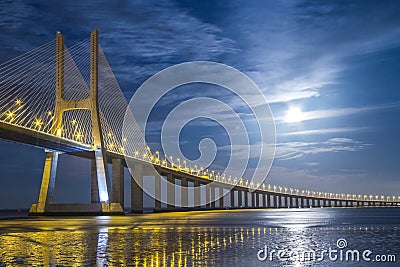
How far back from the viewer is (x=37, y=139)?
49906mm

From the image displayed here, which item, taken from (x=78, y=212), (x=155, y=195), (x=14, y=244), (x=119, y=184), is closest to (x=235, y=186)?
(x=155, y=195)

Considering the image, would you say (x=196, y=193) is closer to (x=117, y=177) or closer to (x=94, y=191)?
(x=117, y=177)

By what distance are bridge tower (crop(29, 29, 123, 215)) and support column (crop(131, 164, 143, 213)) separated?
20515 mm

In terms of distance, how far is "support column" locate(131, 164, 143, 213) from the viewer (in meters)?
80.6

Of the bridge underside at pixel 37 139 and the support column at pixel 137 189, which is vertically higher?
the bridge underside at pixel 37 139

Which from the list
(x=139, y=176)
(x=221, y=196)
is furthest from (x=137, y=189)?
(x=221, y=196)

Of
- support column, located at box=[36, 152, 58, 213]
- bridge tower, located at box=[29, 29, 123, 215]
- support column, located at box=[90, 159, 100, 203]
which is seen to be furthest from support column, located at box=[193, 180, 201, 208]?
support column, located at box=[36, 152, 58, 213]

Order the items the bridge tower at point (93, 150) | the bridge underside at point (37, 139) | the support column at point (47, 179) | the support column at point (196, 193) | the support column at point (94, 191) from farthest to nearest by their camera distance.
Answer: the support column at point (196, 193)
the support column at point (94, 191)
the support column at point (47, 179)
the bridge tower at point (93, 150)
the bridge underside at point (37, 139)

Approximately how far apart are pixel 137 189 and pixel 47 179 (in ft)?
87.9

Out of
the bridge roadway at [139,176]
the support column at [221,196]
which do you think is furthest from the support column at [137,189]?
the support column at [221,196]

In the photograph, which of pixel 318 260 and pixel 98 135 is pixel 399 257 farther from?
pixel 98 135

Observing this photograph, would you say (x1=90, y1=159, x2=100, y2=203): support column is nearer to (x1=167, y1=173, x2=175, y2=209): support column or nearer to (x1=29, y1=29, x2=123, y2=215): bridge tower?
(x1=29, y1=29, x2=123, y2=215): bridge tower

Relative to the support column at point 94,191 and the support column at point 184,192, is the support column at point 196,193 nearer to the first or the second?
the support column at point 184,192

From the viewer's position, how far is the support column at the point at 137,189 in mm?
80562
